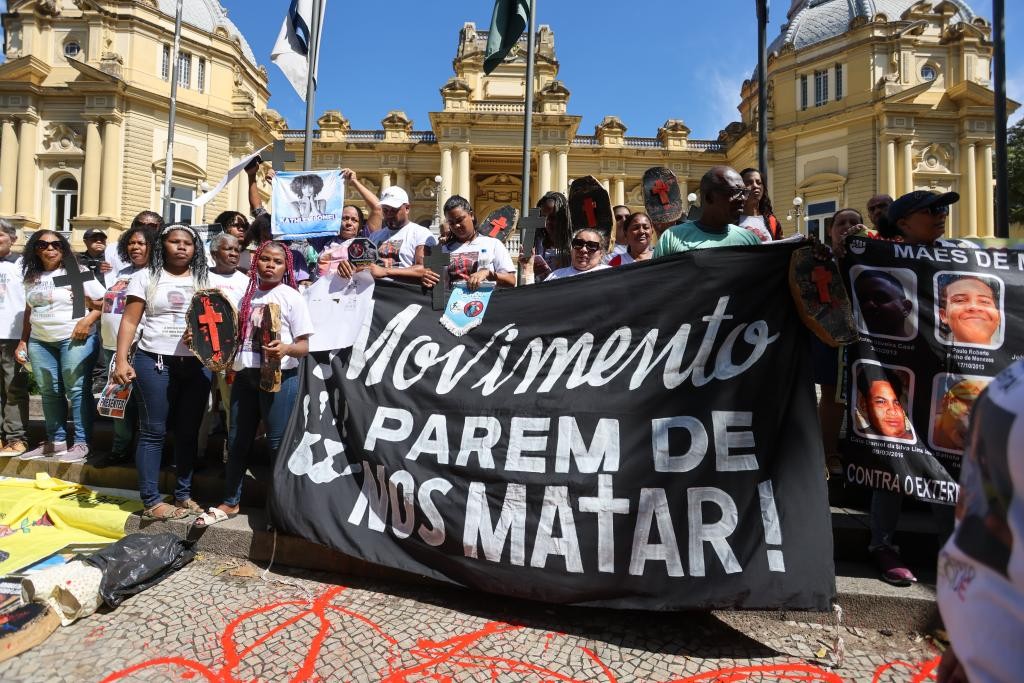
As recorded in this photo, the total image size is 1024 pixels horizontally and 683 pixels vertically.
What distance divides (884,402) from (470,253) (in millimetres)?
2797

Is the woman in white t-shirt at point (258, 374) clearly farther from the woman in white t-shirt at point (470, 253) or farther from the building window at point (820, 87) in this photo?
the building window at point (820, 87)

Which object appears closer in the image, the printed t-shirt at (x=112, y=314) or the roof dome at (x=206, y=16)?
the printed t-shirt at (x=112, y=314)

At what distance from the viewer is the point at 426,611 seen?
2.87m

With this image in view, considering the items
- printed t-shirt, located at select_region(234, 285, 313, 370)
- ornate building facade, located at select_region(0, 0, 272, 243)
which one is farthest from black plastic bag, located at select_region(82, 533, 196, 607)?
ornate building facade, located at select_region(0, 0, 272, 243)

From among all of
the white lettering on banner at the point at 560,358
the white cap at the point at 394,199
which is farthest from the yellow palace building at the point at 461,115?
the white lettering on banner at the point at 560,358

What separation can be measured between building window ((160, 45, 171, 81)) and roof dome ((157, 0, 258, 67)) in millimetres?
1799

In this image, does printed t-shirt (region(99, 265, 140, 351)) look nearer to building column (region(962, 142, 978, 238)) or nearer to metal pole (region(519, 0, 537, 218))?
metal pole (region(519, 0, 537, 218))

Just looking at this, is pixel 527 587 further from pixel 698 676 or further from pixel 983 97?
pixel 983 97

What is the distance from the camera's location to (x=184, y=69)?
29.9 m

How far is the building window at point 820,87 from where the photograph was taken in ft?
98.1

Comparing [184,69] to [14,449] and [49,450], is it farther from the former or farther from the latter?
[49,450]

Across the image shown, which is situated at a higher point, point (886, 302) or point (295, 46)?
point (295, 46)

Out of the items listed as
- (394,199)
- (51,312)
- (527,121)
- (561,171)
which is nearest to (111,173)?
(561,171)

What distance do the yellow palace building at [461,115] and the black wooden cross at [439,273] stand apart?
25.4 m
